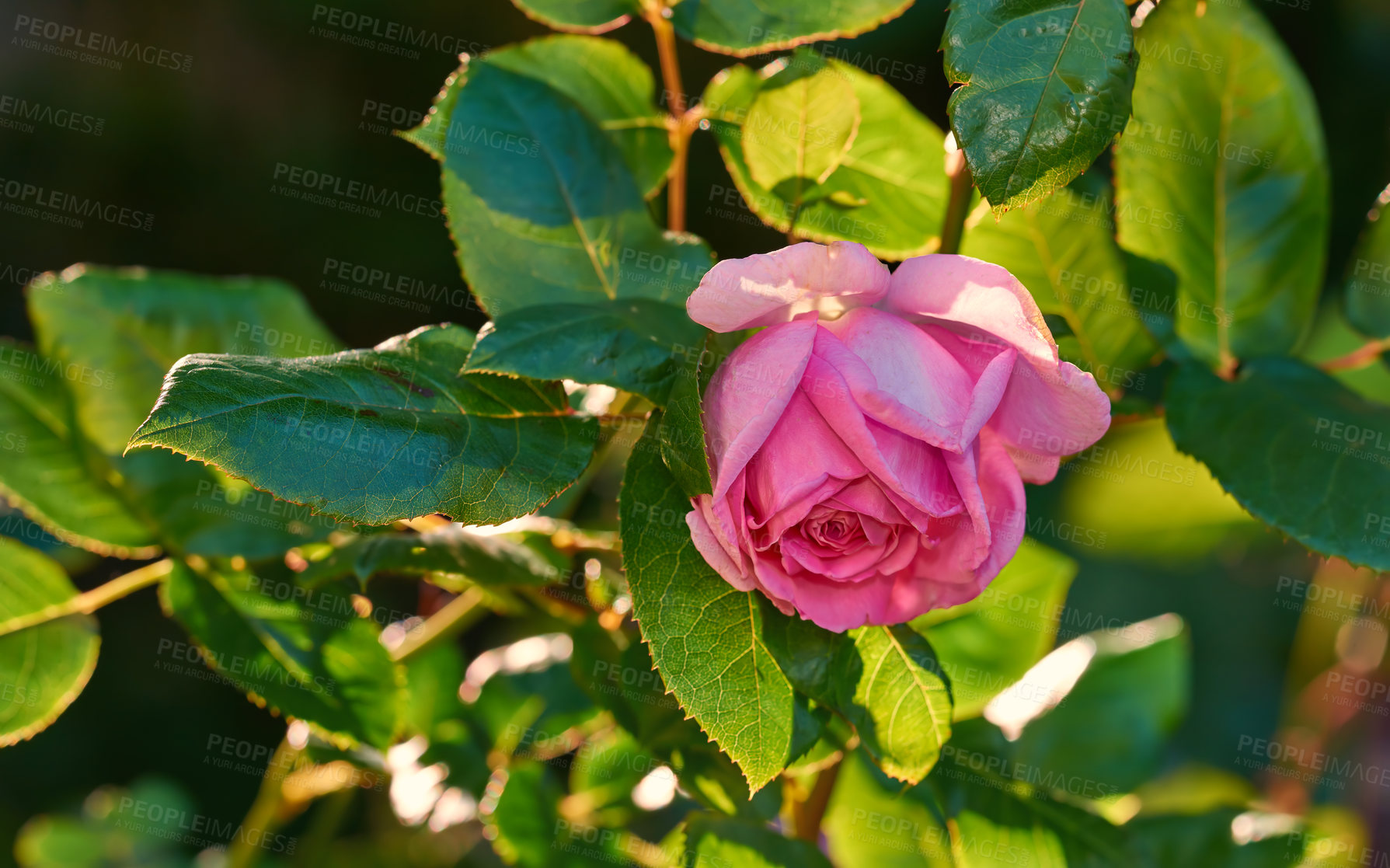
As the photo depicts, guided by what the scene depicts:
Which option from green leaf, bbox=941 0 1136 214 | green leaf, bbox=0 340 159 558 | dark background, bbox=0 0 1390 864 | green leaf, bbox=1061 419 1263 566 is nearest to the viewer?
green leaf, bbox=941 0 1136 214

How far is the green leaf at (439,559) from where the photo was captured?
1.84ft

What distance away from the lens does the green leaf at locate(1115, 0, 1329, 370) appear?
62cm

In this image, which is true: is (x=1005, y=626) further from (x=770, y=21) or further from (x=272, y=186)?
(x=272, y=186)

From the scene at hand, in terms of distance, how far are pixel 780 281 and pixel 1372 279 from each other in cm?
55

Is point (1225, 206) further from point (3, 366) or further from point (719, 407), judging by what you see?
point (3, 366)

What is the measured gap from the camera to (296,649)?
0.69 metres

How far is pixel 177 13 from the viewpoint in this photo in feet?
7.68

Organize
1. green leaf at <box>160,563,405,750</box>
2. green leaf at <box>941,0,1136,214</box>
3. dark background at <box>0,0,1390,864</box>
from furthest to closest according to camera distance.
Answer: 1. dark background at <box>0,0,1390,864</box>
2. green leaf at <box>160,563,405,750</box>
3. green leaf at <box>941,0,1136,214</box>

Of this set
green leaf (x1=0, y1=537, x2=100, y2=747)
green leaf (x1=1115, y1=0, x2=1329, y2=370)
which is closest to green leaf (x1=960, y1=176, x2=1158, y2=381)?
green leaf (x1=1115, y1=0, x2=1329, y2=370)

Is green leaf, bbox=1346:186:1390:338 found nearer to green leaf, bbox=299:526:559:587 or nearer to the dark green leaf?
green leaf, bbox=299:526:559:587

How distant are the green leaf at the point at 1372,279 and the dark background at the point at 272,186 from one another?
1293 millimetres

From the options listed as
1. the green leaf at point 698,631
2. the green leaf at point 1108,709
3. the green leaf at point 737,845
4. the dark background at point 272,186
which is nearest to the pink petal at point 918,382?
the green leaf at point 698,631

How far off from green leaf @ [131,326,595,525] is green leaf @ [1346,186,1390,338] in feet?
1.92

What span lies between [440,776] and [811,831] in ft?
1.25
